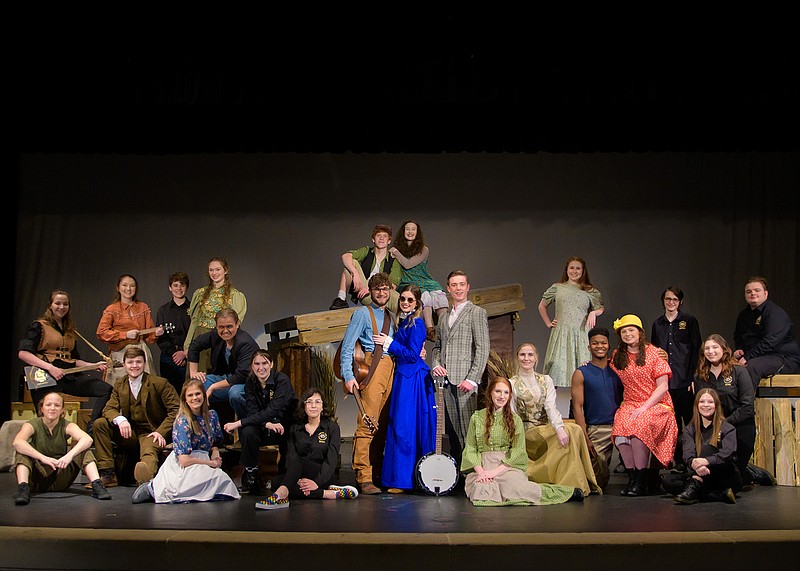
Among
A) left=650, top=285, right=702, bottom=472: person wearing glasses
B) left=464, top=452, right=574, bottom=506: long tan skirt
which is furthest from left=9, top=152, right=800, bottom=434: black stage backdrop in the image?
left=464, top=452, right=574, bottom=506: long tan skirt

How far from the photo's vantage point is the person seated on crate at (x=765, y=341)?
6.33 m

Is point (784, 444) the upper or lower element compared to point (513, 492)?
upper

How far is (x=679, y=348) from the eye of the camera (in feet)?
21.5

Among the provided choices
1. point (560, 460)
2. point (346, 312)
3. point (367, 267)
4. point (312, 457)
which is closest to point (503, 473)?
point (560, 460)

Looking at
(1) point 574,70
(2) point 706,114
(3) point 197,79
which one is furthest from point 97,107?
(2) point 706,114

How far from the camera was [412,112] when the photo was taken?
8055 millimetres

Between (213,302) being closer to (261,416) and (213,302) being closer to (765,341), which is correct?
(261,416)

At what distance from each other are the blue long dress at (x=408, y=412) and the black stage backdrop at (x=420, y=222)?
3122 mm

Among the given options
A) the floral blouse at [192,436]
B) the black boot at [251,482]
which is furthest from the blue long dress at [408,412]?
the floral blouse at [192,436]

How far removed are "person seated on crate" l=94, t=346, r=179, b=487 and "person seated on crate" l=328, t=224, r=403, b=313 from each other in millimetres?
1657

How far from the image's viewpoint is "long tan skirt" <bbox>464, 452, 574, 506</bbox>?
5184 mm

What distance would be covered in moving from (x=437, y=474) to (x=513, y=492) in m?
0.53

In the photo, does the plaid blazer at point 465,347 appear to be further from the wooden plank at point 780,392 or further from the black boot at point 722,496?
the wooden plank at point 780,392

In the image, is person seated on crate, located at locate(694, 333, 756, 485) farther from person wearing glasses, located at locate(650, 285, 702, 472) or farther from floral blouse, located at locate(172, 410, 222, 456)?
floral blouse, located at locate(172, 410, 222, 456)
